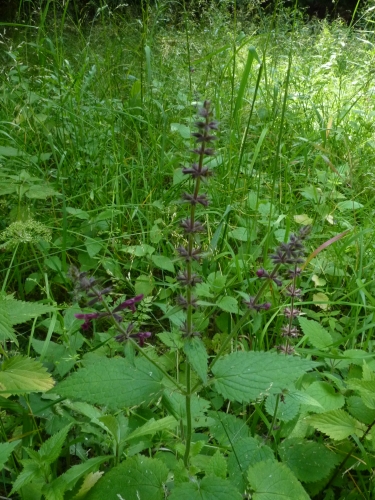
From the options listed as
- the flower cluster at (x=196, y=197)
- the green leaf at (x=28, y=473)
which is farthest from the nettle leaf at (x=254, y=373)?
the green leaf at (x=28, y=473)

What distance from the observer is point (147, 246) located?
1908 mm

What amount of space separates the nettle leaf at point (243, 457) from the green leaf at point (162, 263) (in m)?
0.82

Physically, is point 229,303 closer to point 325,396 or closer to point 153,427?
point 325,396

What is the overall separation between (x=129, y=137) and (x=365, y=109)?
193 cm

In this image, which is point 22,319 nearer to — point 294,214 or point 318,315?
point 318,315

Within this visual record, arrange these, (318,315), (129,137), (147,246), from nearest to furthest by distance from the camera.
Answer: (318,315) → (147,246) → (129,137)

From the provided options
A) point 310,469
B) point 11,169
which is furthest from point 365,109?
point 310,469

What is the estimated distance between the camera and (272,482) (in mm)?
1029

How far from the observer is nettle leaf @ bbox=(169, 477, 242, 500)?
35.5 inches

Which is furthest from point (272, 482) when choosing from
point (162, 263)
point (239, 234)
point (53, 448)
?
point (239, 234)

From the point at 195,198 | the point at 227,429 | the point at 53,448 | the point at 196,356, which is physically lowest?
the point at 227,429

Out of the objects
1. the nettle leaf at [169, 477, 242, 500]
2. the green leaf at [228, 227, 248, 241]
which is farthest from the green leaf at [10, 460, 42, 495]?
the green leaf at [228, 227, 248, 241]

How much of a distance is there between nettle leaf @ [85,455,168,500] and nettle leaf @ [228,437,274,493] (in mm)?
215

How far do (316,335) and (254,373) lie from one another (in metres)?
0.61
